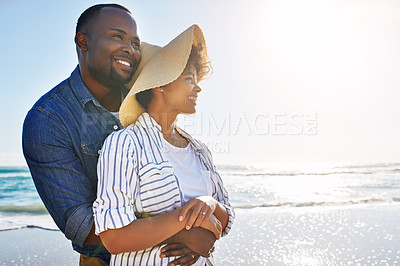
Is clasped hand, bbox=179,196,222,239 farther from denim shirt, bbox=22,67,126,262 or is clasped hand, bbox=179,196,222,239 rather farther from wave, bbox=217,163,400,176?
wave, bbox=217,163,400,176

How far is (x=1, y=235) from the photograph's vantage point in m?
5.75

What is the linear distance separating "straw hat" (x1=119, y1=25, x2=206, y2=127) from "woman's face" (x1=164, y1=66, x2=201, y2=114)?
0.07 m

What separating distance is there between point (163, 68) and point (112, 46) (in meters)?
0.42

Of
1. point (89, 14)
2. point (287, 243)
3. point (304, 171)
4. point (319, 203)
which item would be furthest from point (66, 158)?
point (304, 171)

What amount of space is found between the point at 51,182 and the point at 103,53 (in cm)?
80

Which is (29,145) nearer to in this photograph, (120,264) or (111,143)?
(111,143)

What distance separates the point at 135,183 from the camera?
174 centimetres

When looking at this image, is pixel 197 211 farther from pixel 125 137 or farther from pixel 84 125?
pixel 84 125

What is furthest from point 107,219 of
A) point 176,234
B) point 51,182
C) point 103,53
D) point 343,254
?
point 343,254

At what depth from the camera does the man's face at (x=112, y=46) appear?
226cm

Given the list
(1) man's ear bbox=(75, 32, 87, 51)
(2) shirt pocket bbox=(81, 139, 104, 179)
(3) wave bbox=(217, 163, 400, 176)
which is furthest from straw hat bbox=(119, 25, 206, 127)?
(3) wave bbox=(217, 163, 400, 176)

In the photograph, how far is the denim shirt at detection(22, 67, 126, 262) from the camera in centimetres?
200

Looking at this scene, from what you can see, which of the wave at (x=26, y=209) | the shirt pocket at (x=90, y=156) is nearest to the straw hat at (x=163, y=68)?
the shirt pocket at (x=90, y=156)

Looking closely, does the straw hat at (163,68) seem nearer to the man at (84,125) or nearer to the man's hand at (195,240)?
the man at (84,125)
